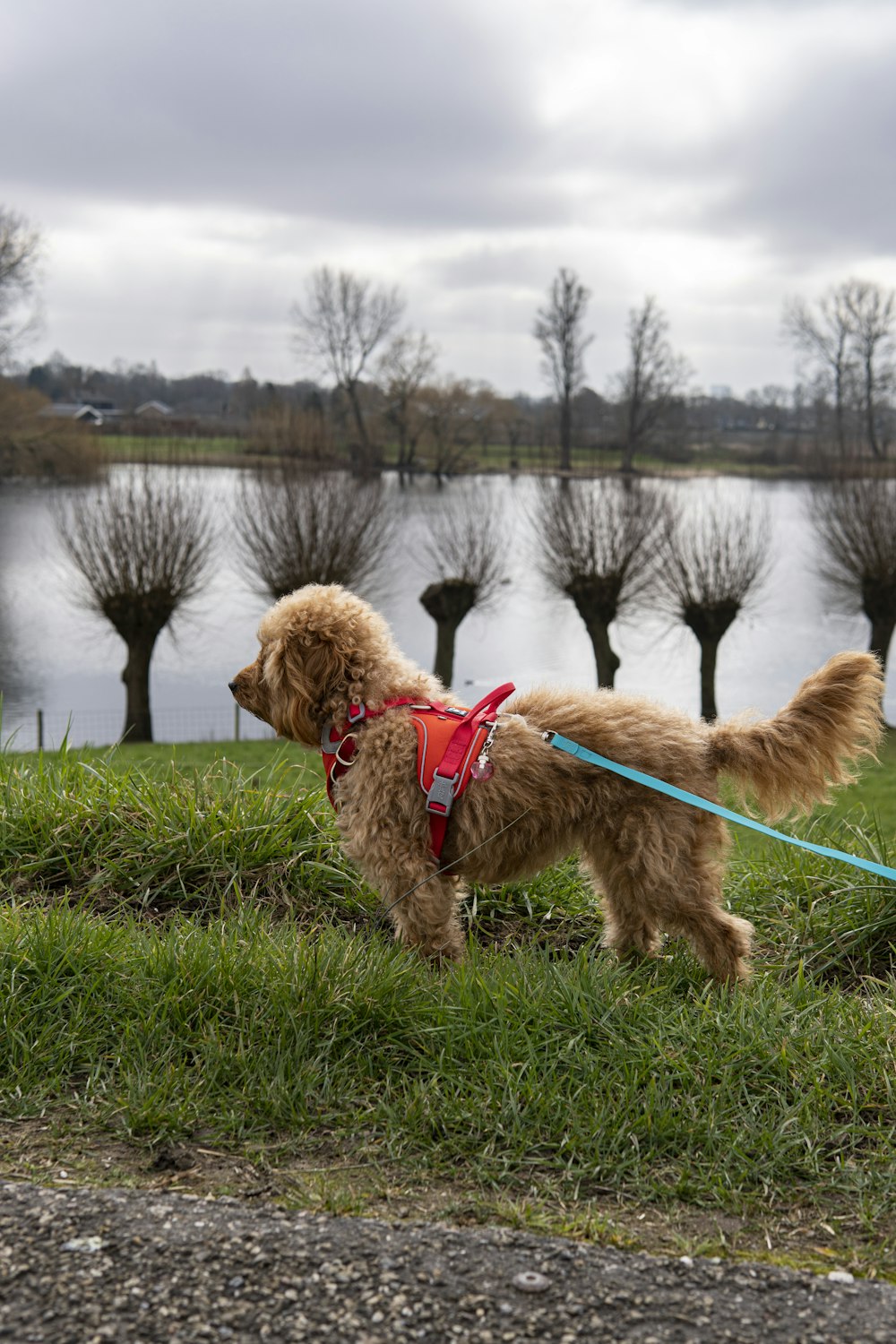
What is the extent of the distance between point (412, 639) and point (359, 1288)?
3195 cm

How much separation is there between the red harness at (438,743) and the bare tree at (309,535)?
22719 mm

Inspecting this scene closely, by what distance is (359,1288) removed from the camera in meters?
2.69

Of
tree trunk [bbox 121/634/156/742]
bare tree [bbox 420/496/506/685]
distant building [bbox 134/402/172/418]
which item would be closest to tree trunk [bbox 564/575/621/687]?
bare tree [bbox 420/496/506/685]

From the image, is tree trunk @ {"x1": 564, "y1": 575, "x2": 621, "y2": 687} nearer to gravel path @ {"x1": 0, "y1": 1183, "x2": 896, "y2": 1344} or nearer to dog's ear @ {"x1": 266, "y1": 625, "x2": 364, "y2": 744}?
dog's ear @ {"x1": 266, "y1": 625, "x2": 364, "y2": 744}

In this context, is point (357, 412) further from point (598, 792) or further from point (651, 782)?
point (651, 782)

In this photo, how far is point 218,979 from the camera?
4012 millimetres

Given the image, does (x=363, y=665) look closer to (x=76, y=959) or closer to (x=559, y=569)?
(x=76, y=959)

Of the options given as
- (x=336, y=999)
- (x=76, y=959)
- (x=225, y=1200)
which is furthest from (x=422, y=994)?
(x=76, y=959)

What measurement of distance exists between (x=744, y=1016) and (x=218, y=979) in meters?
1.90

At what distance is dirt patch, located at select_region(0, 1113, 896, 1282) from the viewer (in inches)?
118

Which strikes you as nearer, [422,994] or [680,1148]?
[680,1148]

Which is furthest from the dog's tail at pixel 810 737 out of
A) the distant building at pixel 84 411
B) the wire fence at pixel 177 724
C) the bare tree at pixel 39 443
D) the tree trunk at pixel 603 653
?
the distant building at pixel 84 411

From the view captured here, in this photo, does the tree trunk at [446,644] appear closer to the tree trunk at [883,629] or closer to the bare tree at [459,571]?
the bare tree at [459,571]

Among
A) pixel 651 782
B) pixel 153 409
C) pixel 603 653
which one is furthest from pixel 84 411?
pixel 651 782
